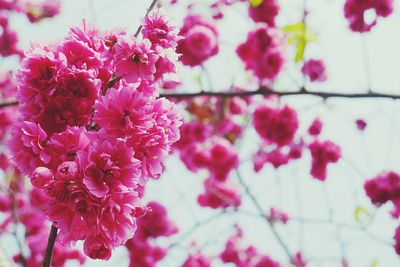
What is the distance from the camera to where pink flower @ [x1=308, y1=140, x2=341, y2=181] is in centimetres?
497

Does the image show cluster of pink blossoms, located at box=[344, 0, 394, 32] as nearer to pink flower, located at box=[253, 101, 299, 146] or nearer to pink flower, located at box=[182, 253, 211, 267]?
pink flower, located at box=[253, 101, 299, 146]

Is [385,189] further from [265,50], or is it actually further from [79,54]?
[79,54]

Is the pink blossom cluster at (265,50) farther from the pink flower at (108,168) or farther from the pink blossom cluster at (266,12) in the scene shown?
A: the pink flower at (108,168)

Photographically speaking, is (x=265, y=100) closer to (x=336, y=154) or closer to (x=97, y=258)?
(x=336, y=154)

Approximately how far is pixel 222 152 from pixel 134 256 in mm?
1365

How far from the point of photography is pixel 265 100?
206 inches

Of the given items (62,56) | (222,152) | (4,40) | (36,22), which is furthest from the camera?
(4,40)

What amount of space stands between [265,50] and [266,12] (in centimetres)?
35

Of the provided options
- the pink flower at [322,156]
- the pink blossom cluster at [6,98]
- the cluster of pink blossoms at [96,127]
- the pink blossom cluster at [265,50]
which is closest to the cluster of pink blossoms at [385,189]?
the pink flower at [322,156]

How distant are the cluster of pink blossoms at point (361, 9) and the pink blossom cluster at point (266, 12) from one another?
1.08 m

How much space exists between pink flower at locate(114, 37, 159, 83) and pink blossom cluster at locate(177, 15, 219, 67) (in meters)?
3.19

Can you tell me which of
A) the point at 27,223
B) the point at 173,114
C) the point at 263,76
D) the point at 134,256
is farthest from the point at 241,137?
the point at 173,114

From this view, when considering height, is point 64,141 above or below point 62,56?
below

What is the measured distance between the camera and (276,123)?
4.99 meters
